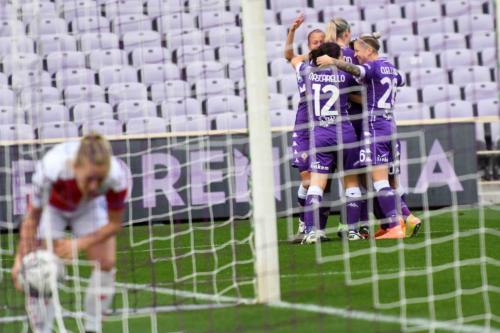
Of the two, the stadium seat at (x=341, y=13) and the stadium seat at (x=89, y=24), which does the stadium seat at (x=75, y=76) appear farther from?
the stadium seat at (x=341, y=13)

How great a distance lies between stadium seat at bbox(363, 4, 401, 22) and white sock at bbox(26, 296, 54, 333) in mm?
13710

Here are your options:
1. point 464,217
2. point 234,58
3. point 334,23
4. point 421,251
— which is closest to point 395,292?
point 421,251

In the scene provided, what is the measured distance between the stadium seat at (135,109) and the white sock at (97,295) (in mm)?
8969

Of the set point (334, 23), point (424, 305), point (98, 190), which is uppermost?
point (334, 23)

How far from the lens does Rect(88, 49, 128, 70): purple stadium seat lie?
54.3 ft

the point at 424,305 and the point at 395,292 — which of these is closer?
the point at 424,305

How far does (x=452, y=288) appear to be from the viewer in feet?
28.5

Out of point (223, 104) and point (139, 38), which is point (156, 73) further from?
point (223, 104)

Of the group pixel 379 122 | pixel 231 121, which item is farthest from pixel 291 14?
pixel 379 122

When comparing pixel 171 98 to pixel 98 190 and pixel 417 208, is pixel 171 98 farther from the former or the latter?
pixel 98 190

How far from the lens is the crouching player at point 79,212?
6270 millimetres

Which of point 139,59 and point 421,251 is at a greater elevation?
point 139,59

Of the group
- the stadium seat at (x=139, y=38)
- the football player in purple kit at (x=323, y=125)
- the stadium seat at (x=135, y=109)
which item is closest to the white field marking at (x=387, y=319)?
the football player in purple kit at (x=323, y=125)

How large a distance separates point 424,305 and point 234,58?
37.3 ft
